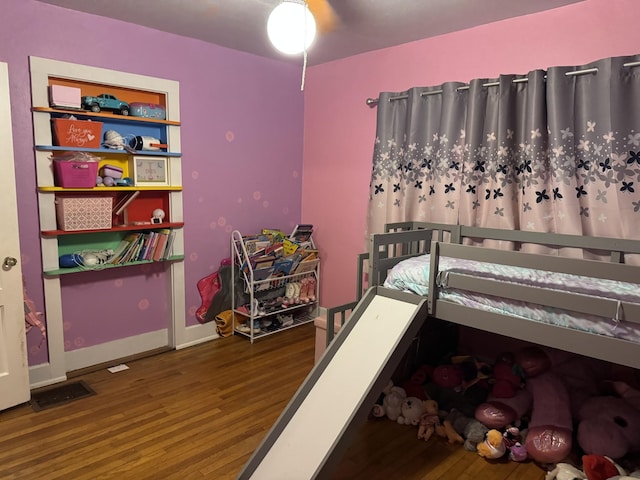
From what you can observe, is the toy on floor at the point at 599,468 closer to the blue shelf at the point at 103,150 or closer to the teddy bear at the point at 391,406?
the teddy bear at the point at 391,406

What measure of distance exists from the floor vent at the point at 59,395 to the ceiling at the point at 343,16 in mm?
2326

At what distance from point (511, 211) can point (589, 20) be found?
1097 mm

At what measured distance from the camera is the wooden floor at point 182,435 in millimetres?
2113

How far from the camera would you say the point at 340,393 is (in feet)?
6.72

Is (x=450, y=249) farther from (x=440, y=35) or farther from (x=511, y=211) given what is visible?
(x=440, y=35)

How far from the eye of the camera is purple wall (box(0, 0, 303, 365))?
2.66 meters

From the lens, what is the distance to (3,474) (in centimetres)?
204

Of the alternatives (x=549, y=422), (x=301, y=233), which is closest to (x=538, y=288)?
(x=549, y=422)

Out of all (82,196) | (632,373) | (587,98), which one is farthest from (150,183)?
(632,373)

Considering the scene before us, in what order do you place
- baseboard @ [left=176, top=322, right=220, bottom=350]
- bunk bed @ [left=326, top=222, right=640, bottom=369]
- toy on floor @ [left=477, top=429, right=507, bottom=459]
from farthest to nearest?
baseboard @ [left=176, top=322, right=220, bottom=350] < toy on floor @ [left=477, top=429, right=507, bottom=459] < bunk bed @ [left=326, top=222, right=640, bottom=369]

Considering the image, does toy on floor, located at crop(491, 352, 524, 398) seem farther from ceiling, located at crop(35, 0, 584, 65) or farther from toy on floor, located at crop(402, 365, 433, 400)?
ceiling, located at crop(35, 0, 584, 65)

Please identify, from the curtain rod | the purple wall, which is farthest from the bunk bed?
the purple wall

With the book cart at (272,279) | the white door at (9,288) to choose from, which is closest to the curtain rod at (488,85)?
the book cart at (272,279)

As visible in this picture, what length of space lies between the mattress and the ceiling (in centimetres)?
146
